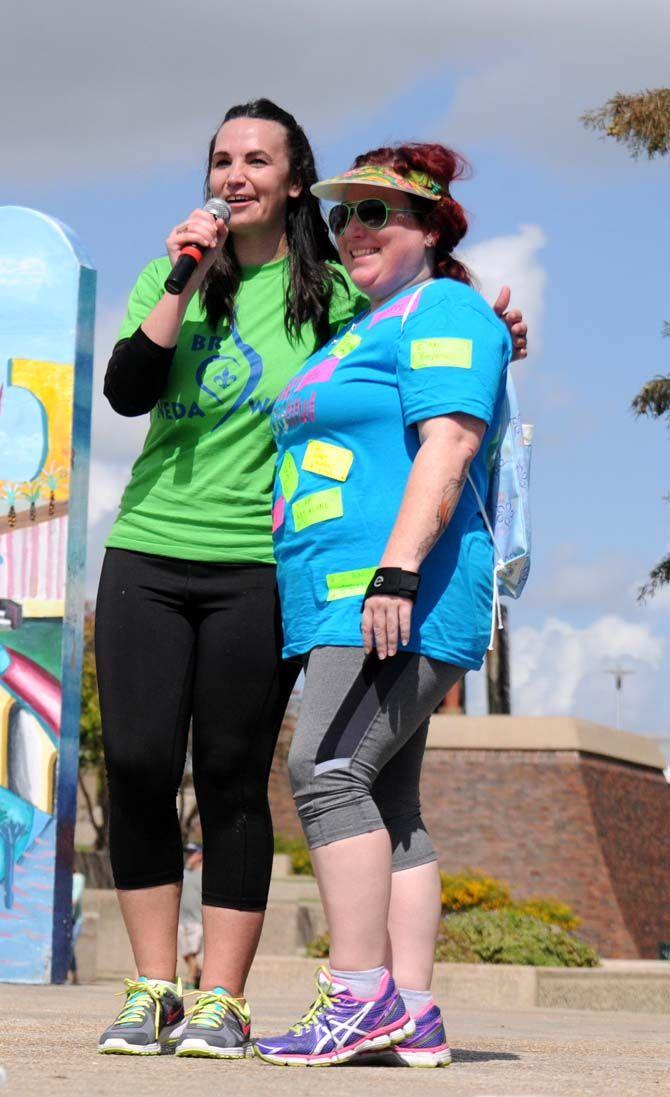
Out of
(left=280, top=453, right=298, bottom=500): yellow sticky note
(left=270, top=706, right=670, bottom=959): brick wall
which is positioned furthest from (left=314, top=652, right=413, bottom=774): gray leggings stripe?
(left=270, top=706, right=670, bottom=959): brick wall

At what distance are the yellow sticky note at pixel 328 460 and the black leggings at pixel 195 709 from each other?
14.0 inches

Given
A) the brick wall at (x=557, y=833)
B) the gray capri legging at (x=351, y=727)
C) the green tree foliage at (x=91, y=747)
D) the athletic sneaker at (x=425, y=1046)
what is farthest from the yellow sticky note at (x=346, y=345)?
the green tree foliage at (x=91, y=747)

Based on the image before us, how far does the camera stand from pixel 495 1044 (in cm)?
464

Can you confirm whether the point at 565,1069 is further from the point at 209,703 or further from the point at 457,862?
the point at 457,862

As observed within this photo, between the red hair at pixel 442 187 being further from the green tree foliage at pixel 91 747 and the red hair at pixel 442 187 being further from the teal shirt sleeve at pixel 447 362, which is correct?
the green tree foliage at pixel 91 747

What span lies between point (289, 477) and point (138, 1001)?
4.24ft

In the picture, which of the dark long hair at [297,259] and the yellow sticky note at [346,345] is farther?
the dark long hair at [297,259]

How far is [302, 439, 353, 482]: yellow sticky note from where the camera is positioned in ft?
12.9

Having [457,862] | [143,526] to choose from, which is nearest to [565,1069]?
[143,526]

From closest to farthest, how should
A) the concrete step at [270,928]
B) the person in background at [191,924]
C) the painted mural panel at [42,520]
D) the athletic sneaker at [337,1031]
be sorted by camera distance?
the athletic sneaker at [337,1031] → the painted mural panel at [42,520] → the person in background at [191,924] → the concrete step at [270,928]

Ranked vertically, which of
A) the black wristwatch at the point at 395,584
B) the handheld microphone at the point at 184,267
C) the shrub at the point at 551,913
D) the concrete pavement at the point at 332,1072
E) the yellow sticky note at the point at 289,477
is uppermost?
the handheld microphone at the point at 184,267

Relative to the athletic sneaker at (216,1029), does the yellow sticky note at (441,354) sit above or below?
above

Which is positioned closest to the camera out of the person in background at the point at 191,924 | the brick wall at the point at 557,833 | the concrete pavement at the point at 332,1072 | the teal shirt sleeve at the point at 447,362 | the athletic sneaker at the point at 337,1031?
the concrete pavement at the point at 332,1072

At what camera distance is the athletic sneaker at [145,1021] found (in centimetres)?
381
